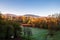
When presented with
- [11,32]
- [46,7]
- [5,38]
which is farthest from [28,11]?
[5,38]

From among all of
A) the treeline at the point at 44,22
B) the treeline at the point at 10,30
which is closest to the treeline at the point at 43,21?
the treeline at the point at 44,22

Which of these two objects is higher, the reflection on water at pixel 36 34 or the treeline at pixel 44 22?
the treeline at pixel 44 22

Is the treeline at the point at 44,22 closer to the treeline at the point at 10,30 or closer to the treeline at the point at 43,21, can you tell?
the treeline at the point at 43,21

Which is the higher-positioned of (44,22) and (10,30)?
(44,22)

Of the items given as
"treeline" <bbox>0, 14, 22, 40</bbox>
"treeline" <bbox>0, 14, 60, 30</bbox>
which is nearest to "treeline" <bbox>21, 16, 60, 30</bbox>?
"treeline" <bbox>0, 14, 60, 30</bbox>

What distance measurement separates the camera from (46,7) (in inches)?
106

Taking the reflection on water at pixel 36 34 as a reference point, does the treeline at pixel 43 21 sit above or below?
above

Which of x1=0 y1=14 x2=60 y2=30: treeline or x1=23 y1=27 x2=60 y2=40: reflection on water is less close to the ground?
x1=0 y1=14 x2=60 y2=30: treeline

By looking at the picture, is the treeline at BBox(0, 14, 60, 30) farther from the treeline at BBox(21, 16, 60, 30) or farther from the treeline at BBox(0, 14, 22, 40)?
the treeline at BBox(0, 14, 22, 40)

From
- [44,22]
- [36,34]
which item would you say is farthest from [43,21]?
[36,34]

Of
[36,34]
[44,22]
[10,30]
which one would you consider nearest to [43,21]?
[44,22]

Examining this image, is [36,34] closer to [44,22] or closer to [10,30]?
[44,22]

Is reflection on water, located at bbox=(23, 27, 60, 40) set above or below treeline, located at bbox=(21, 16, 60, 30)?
below

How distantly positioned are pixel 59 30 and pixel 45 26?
0.99 feet
